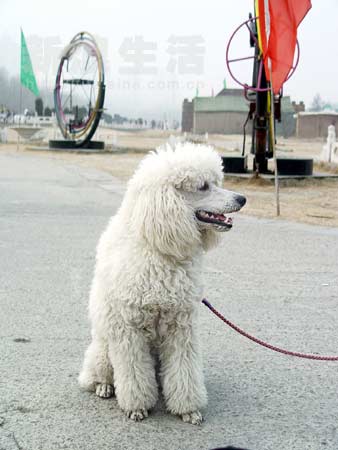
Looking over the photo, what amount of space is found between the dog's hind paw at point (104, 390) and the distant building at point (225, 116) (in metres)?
76.2

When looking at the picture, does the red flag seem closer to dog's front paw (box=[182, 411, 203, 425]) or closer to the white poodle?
the white poodle

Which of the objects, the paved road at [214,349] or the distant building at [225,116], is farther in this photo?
the distant building at [225,116]

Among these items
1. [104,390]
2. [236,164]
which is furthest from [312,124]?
[104,390]

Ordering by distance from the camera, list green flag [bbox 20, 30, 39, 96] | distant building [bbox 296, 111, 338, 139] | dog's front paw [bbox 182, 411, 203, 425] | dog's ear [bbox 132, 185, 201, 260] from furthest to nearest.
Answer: distant building [bbox 296, 111, 338, 139], green flag [bbox 20, 30, 39, 96], dog's front paw [bbox 182, 411, 203, 425], dog's ear [bbox 132, 185, 201, 260]

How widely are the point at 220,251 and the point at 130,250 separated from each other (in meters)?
4.89

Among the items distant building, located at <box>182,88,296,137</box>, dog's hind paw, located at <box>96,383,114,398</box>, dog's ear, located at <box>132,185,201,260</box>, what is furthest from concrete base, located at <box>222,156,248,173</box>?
distant building, located at <box>182,88,296,137</box>

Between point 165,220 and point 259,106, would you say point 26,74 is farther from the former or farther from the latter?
point 165,220

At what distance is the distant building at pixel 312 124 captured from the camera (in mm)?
70000

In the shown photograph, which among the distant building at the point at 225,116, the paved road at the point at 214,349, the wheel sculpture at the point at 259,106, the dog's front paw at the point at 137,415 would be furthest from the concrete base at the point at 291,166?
the distant building at the point at 225,116

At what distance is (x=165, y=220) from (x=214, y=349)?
1.61m

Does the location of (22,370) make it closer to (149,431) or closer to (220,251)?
(149,431)

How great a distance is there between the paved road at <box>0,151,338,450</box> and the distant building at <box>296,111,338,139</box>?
208ft

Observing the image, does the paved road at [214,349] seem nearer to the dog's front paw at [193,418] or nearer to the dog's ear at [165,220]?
the dog's front paw at [193,418]

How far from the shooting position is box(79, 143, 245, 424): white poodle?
319cm
